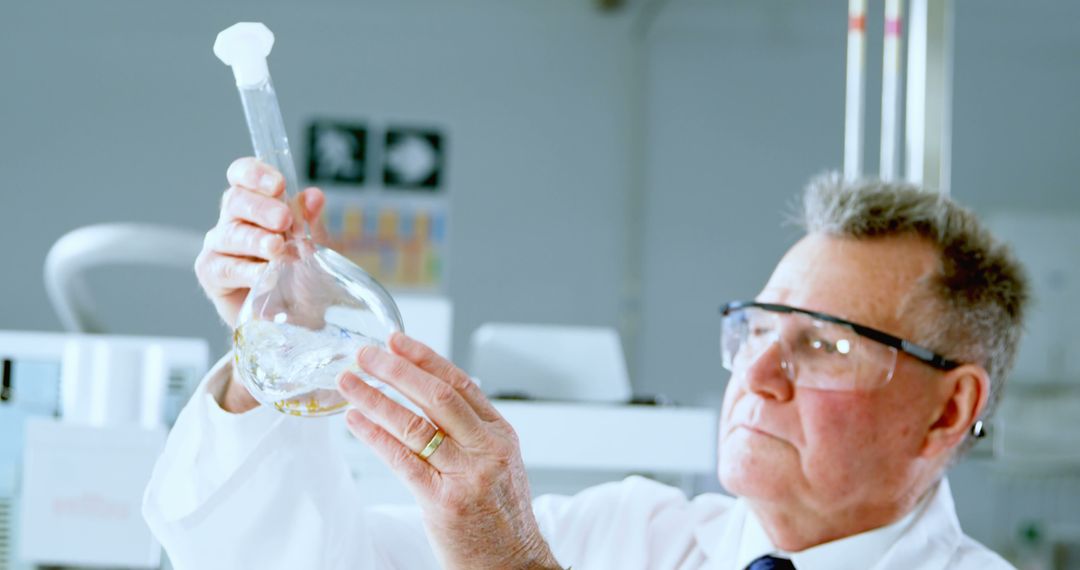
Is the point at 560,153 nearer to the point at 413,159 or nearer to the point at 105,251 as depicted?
the point at 413,159

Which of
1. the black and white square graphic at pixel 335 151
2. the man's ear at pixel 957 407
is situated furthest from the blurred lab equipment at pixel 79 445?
the black and white square graphic at pixel 335 151

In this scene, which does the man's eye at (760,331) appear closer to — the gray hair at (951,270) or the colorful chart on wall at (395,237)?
the gray hair at (951,270)

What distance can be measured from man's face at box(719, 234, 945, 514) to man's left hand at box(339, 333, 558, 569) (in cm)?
40

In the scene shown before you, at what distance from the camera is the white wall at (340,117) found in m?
4.43

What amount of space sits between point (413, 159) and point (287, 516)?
3.63 m

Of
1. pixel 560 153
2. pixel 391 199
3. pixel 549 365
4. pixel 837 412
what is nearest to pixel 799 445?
pixel 837 412

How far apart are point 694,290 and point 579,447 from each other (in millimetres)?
3095

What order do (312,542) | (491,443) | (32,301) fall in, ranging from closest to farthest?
(491,443)
(312,542)
(32,301)

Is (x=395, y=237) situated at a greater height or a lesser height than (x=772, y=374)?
greater

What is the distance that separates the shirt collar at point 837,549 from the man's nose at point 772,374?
0.48ft

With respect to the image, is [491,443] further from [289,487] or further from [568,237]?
[568,237]

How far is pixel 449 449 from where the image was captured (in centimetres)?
83

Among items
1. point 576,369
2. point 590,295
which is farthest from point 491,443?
point 590,295

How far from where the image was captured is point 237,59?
89 centimetres
